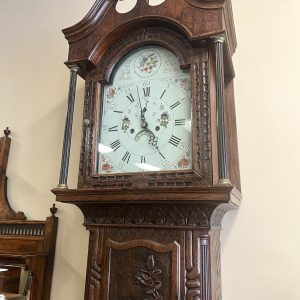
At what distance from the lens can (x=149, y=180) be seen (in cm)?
72

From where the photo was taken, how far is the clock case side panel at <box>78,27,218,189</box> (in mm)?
697

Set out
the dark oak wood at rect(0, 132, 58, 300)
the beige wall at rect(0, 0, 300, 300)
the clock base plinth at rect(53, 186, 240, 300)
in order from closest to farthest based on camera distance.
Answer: the clock base plinth at rect(53, 186, 240, 300)
the beige wall at rect(0, 0, 300, 300)
the dark oak wood at rect(0, 132, 58, 300)

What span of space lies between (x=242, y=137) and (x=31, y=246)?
72 centimetres

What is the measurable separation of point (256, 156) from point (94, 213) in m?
0.45

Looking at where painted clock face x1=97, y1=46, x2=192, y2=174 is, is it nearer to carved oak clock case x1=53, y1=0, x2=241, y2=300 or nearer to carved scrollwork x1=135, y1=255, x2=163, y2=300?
carved oak clock case x1=53, y1=0, x2=241, y2=300

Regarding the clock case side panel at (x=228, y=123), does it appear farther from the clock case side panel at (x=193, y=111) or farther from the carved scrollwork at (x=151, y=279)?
the carved scrollwork at (x=151, y=279)

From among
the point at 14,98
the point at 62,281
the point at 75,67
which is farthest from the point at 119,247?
the point at 14,98

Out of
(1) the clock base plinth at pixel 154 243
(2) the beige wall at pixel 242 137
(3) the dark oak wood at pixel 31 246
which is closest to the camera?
(1) the clock base plinth at pixel 154 243

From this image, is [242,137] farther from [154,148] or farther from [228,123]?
[154,148]

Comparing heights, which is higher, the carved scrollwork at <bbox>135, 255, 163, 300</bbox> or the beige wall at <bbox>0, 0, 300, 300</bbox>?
the beige wall at <bbox>0, 0, 300, 300</bbox>

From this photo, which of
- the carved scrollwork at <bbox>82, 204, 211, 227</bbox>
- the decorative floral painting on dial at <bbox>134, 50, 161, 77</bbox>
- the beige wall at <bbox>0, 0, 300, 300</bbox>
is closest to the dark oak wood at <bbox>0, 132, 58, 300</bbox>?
the beige wall at <bbox>0, 0, 300, 300</bbox>

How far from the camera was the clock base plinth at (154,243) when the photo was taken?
0.68 m

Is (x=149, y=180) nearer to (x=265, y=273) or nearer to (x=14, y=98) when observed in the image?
(x=265, y=273)

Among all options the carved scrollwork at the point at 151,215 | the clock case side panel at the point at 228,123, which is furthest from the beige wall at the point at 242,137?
the carved scrollwork at the point at 151,215
